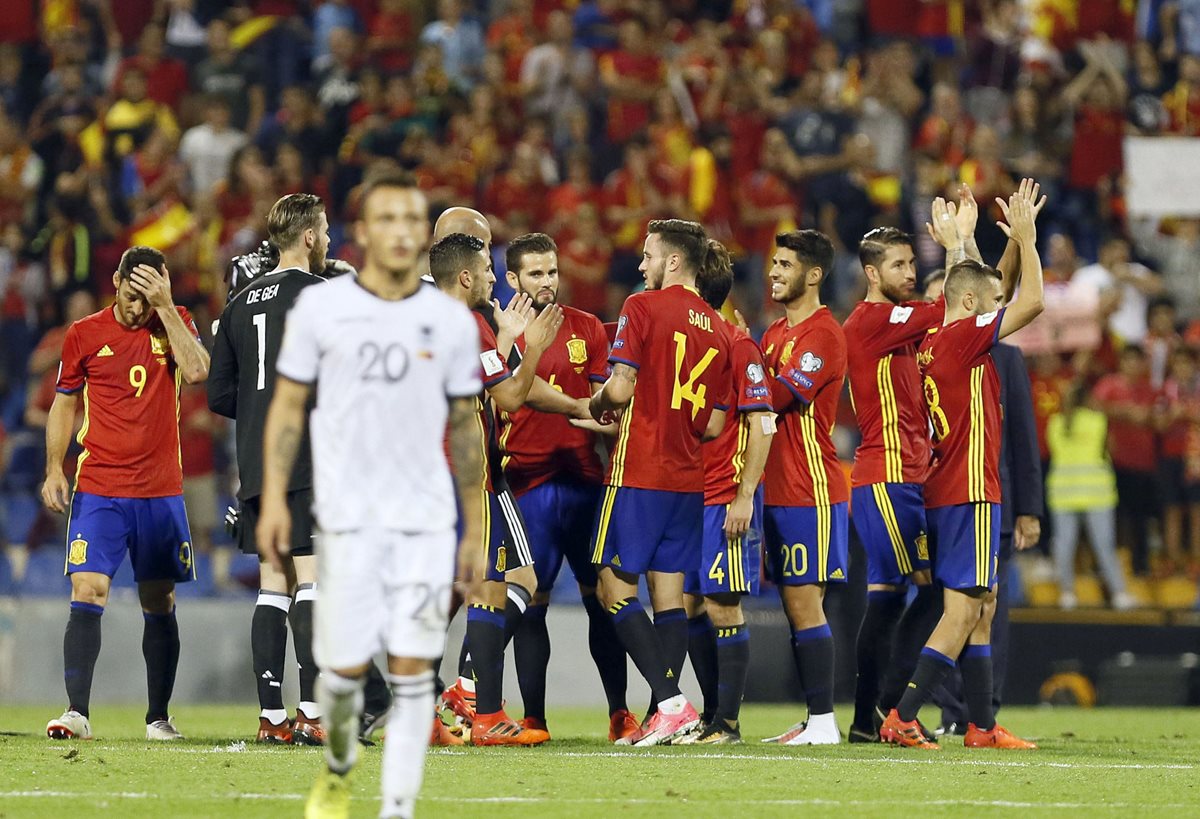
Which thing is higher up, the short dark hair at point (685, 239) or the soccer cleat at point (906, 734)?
the short dark hair at point (685, 239)

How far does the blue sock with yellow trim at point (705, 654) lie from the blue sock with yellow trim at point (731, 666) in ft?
0.88

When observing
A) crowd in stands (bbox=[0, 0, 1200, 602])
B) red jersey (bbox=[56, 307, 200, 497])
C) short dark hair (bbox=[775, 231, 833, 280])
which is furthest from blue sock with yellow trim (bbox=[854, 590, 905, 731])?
crowd in stands (bbox=[0, 0, 1200, 602])

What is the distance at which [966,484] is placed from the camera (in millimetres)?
9867

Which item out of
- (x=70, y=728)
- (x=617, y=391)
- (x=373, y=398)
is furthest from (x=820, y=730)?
(x=373, y=398)

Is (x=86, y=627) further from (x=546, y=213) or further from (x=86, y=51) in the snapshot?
(x=86, y=51)

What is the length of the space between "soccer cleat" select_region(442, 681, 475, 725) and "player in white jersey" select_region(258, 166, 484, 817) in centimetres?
412

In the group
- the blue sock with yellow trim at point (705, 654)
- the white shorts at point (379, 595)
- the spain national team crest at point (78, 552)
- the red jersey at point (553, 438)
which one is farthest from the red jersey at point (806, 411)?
the white shorts at point (379, 595)

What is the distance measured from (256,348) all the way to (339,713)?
3.54 meters

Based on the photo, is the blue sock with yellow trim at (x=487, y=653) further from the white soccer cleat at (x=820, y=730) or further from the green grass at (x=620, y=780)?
the white soccer cleat at (x=820, y=730)

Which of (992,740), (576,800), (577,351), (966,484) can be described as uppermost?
(577,351)

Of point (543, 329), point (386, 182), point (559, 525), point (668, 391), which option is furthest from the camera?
point (559, 525)

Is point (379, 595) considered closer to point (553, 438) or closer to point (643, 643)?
point (643, 643)

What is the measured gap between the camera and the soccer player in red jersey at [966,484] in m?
9.67

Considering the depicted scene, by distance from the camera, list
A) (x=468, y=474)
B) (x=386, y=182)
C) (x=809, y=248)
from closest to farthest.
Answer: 1. (x=386, y=182)
2. (x=468, y=474)
3. (x=809, y=248)
